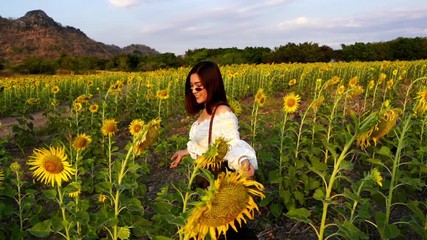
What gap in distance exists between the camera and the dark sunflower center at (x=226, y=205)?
1458mm

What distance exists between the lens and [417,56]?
109ft

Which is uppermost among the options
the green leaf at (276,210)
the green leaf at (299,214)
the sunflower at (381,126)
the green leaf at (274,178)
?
the sunflower at (381,126)

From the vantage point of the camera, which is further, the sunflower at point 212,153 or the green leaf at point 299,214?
the green leaf at point 299,214

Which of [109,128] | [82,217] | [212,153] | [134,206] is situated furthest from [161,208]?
[109,128]

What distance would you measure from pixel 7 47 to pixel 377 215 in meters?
80.3

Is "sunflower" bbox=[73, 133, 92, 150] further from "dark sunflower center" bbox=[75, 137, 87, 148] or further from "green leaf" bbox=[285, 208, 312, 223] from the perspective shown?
"green leaf" bbox=[285, 208, 312, 223]

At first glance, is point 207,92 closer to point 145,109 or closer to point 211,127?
point 211,127

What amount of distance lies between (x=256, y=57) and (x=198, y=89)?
98.0ft

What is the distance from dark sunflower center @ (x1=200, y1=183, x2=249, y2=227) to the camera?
146 centimetres

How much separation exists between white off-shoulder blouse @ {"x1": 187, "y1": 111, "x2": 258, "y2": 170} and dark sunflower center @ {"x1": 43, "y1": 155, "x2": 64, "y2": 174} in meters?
0.85

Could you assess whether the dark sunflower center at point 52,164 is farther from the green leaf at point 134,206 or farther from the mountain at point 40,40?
the mountain at point 40,40

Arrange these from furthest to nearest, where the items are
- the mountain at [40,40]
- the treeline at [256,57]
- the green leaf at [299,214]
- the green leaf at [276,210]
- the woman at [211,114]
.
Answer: the mountain at [40,40], the treeline at [256,57], the green leaf at [276,210], the woman at [211,114], the green leaf at [299,214]

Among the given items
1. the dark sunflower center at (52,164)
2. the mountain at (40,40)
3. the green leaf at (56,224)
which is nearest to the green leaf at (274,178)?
the green leaf at (56,224)

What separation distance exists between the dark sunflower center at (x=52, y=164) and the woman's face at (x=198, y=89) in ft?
3.06
